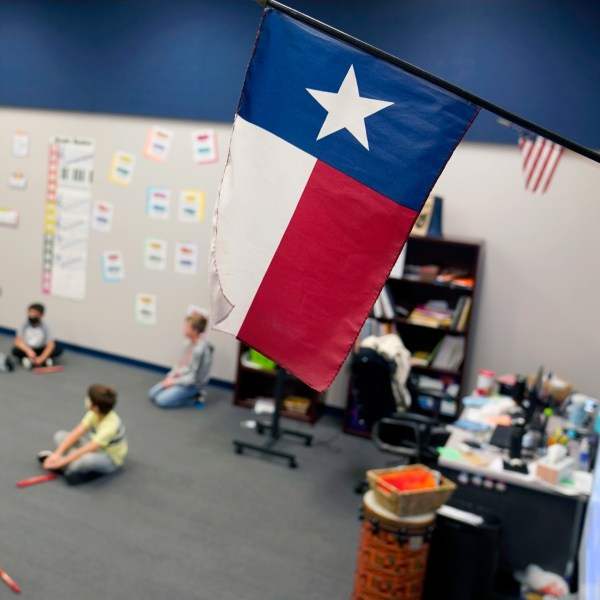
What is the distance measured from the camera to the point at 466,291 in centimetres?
532

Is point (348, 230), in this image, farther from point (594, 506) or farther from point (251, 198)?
point (594, 506)

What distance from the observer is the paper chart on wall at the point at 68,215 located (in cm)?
675

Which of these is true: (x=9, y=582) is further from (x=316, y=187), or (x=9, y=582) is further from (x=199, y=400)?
(x=199, y=400)

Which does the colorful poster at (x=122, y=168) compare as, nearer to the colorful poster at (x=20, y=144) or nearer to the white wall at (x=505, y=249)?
the white wall at (x=505, y=249)

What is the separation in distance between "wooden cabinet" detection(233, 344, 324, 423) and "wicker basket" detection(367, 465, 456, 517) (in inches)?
102

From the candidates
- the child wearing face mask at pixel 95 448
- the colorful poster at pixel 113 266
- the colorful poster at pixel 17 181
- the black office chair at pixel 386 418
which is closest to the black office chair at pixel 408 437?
the black office chair at pixel 386 418

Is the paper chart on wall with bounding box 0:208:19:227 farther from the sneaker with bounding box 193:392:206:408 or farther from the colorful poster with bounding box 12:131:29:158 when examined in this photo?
the sneaker with bounding box 193:392:206:408

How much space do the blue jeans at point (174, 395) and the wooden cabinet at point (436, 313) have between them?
1322 mm

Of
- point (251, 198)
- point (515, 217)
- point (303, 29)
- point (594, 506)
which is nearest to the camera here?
point (303, 29)

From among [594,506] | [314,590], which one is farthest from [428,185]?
[314,590]

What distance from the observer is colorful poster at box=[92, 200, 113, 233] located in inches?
263

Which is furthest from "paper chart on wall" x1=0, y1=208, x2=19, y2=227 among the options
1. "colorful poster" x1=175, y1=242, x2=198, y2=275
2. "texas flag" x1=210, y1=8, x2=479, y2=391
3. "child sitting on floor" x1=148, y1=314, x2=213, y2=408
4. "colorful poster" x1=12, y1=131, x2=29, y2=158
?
"texas flag" x1=210, y1=8, x2=479, y2=391

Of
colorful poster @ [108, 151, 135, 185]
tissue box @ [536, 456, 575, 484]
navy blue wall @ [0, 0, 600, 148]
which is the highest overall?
navy blue wall @ [0, 0, 600, 148]

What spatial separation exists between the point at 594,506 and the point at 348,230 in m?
1.69
